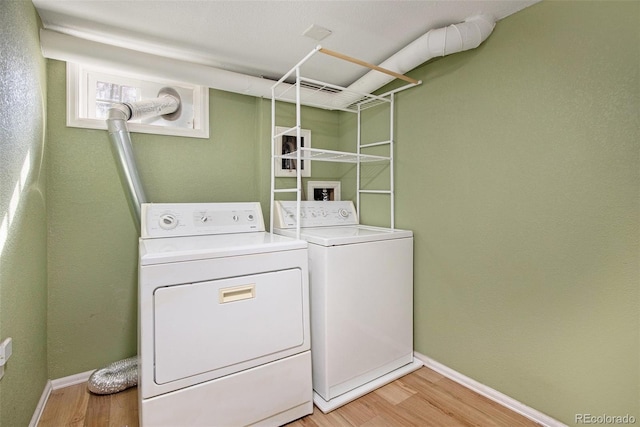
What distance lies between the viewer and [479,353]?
69.9 inches

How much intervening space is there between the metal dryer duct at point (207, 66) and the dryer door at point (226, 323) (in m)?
1.37

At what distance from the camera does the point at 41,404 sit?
164 cm

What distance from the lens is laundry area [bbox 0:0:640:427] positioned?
1.31 m

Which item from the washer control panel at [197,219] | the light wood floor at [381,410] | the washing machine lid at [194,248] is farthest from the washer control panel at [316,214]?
the light wood floor at [381,410]

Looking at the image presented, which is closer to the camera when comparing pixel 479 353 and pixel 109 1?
pixel 109 1

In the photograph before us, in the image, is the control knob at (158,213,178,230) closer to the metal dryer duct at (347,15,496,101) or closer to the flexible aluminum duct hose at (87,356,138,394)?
the flexible aluminum duct hose at (87,356,138,394)

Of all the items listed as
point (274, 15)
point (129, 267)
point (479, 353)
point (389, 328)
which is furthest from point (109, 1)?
point (479, 353)

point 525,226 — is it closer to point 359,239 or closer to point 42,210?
point 359,239

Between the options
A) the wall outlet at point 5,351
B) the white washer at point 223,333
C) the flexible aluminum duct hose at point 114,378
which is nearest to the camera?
the wall outlet at point 5,351

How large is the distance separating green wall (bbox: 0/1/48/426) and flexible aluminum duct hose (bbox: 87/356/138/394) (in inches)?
9.7

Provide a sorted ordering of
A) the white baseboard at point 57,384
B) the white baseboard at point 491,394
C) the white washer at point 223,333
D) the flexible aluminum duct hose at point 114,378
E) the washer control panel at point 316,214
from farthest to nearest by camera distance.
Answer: the washer control panel at point 316,214 < the flexible aluminum duct hose at point 114,378 < the white baseboard at point 57,384 < the white baseboard at point 491,394 < the white washer at point 223,333

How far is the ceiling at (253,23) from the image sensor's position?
1548 mm

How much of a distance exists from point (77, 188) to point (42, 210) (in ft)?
0.74

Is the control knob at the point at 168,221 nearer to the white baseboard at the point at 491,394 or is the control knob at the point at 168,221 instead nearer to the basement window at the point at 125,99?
the basement window at the point at 125,99
